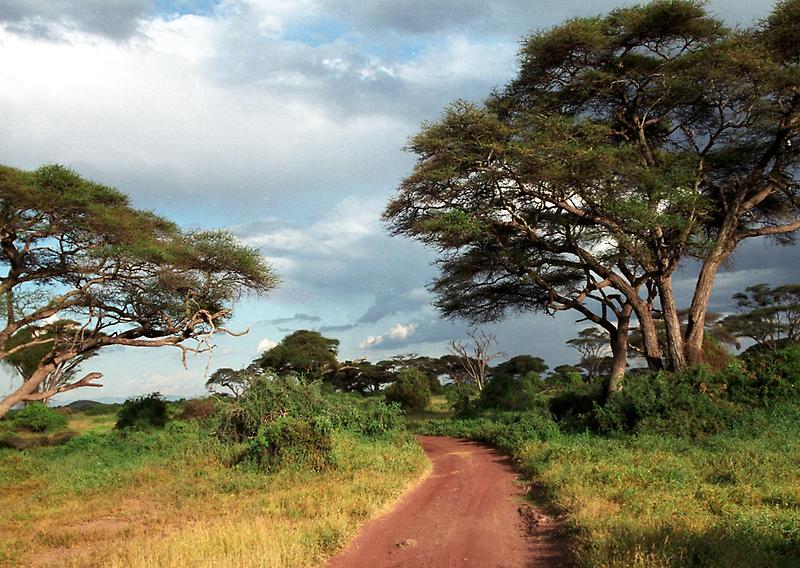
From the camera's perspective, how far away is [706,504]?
961 centimetres

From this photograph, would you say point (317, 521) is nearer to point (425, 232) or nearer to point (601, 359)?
point (425, 232)

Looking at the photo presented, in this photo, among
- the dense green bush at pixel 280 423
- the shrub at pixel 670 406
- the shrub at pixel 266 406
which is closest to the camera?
the dense green bush at pixel 280 423

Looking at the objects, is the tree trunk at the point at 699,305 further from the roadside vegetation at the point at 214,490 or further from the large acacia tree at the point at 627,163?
the roadside vegetation at the point at 214,490

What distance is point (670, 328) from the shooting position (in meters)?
21.6

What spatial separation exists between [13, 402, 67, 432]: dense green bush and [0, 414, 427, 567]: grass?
15815 millimetres

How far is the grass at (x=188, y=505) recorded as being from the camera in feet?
27.1

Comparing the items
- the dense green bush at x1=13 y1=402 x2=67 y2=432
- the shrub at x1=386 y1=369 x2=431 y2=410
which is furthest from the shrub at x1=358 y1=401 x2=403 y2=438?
the dense green bush at x1=13 y1=402 x2=67 y2=432

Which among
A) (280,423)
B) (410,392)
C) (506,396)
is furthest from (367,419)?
(410,392)

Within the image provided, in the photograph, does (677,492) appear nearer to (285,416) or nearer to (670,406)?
(670,406)

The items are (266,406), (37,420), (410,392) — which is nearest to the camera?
(266,406)

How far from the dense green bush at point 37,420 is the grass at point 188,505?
15.8 m

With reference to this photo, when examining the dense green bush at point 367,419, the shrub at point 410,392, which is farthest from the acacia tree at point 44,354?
the shrub at point 410,392

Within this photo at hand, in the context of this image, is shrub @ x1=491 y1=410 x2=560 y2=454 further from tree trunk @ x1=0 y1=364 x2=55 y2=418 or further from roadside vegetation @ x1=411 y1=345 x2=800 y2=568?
tree trunk @ x1=0 y1=364 x2=55 y2=418

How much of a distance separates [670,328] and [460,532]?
1484cm
